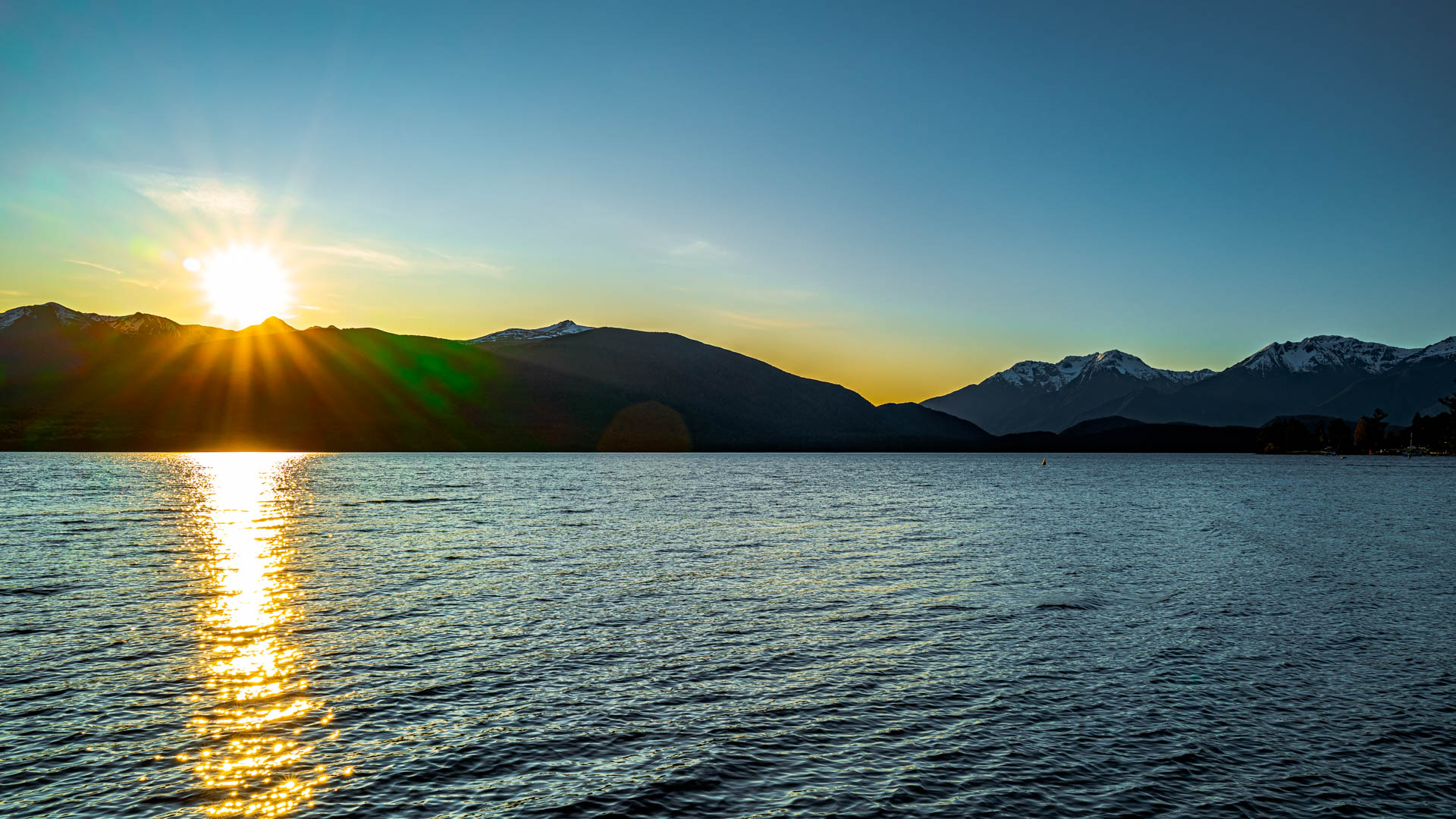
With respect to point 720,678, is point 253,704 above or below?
below

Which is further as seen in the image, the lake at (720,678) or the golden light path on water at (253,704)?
the lake at (720,678)

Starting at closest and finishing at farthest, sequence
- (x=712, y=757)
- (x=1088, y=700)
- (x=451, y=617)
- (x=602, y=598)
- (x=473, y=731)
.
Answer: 1. (x=712, y=757)
2. (x=473, y=731)
3. (x=1088, y=700)
4. (x=451, y=617)
5. (x=602, y=598)

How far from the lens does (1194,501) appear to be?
115562 millimetres

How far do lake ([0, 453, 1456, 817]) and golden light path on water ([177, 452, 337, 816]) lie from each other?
129 mm

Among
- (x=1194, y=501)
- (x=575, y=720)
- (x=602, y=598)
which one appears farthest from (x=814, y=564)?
(x=1194, y=501)

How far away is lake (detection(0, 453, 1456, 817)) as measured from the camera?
1691cm

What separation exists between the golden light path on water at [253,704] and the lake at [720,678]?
0.42 ft

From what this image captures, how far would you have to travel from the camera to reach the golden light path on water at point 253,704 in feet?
54.3

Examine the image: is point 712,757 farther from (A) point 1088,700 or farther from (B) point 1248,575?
(B) point 1248,575

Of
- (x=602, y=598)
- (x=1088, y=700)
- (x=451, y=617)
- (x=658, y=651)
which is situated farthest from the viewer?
(x=602, y=598)

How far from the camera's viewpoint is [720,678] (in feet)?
81.4

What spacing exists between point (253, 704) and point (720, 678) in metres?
13.2

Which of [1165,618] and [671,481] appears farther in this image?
[671,481]

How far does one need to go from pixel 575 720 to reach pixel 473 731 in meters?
2.56
